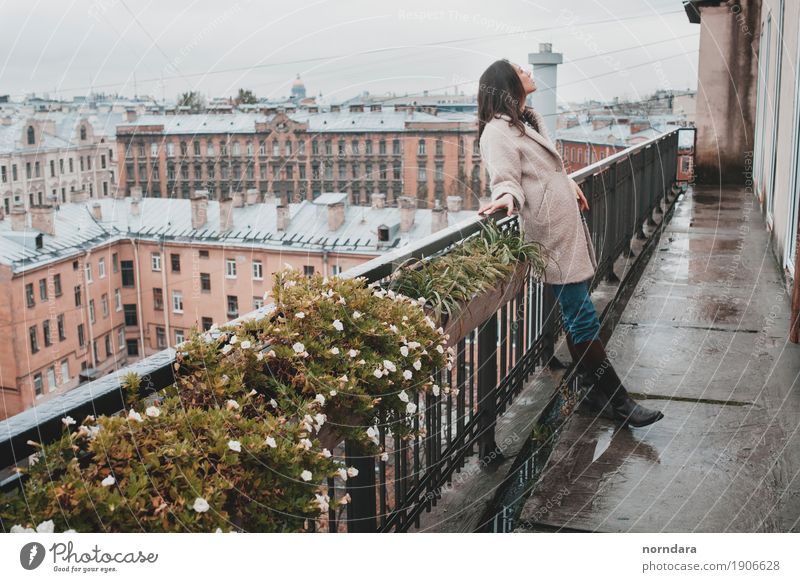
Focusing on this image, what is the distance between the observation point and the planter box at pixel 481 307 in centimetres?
224

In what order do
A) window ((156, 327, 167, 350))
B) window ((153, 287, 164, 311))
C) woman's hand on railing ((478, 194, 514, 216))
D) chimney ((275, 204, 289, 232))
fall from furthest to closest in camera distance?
1. window ((156, 327, 167, 350))
2. window ((153, 287, 164, 311))
3. chimney ((275, 204, 289, 232))
4. woman's hand on railing ((478, 194, 514, 216))

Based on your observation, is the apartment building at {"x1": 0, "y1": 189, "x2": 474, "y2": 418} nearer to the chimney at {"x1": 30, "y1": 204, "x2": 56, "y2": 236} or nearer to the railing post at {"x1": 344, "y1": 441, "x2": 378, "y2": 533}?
the chimney at {"x1": 30, "y1": 204, "x2": 56, "y2": 236}

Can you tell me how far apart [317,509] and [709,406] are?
2.15 m

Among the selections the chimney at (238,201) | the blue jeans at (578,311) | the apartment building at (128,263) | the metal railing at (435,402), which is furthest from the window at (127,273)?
the blue jeans at (578,311)

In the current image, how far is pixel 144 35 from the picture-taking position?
2.24 meters

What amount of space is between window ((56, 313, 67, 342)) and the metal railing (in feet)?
107

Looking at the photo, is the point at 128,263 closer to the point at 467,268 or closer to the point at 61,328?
the point at 61,328

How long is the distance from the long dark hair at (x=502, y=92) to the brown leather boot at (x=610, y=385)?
0.80 m

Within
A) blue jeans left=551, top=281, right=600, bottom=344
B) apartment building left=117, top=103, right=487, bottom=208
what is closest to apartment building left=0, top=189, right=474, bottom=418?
apartment building left=117, top=103, right=487, bottom=208

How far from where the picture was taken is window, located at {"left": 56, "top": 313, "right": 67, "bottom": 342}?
1340 inches

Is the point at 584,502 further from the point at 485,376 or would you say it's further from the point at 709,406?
the point at 709,406

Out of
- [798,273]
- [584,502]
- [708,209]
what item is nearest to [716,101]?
[708,209]

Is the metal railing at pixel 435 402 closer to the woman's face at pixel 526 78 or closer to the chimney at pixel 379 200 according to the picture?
the woman's face at pixel 526 78

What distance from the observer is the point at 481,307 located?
2445mm
